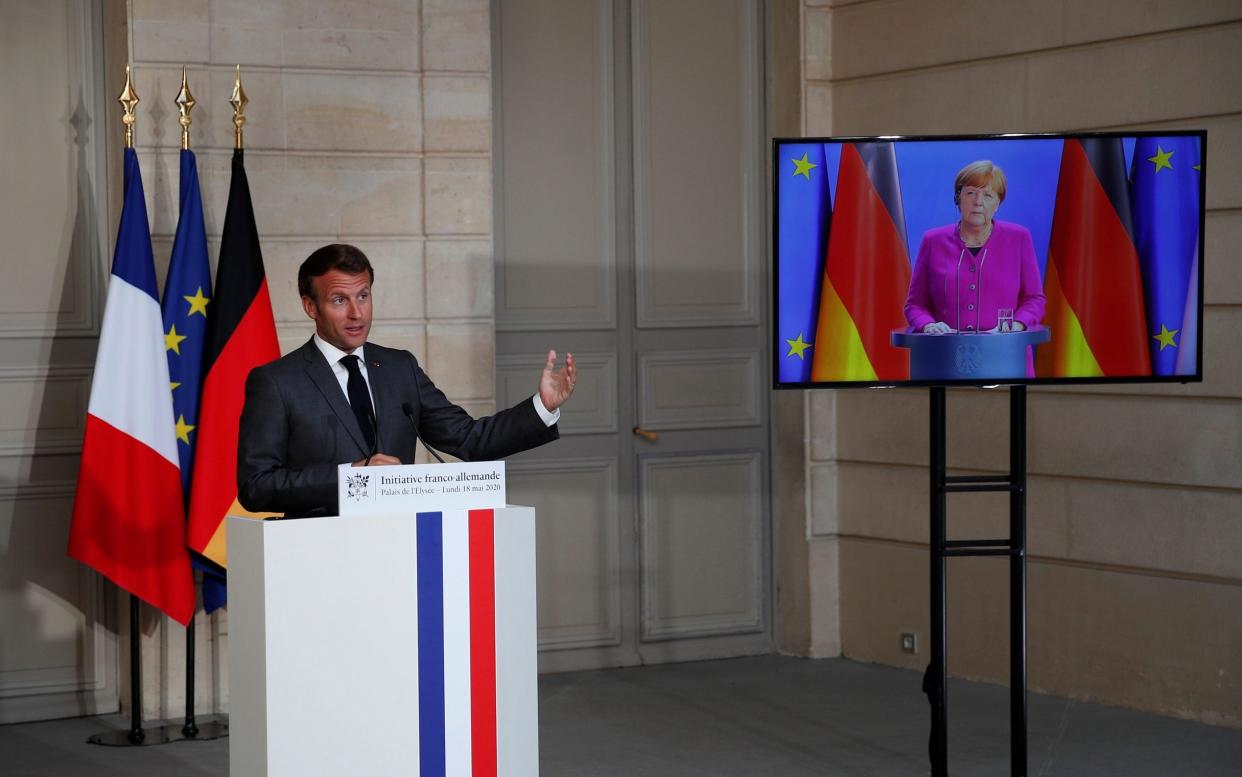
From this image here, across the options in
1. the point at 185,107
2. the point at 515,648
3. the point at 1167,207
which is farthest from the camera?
the point at 185,107

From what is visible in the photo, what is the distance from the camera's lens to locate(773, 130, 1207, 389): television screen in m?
4.50

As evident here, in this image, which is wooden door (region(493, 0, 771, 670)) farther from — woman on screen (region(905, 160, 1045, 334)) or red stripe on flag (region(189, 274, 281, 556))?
woman on screen (region(905, 160, 1045, 334))

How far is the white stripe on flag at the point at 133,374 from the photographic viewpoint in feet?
17.4

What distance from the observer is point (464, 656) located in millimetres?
3354

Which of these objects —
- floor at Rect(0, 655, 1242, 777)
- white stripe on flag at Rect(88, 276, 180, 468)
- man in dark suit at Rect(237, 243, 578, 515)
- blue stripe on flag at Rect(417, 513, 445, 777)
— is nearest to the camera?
blue stripe on flag at Rect(417, 513, 445, 777)

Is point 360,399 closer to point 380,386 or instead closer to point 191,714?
point 380,386

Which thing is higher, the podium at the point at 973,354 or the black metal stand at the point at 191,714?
the podium at the point at 973,354

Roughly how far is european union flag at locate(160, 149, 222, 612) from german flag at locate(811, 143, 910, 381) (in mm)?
2248

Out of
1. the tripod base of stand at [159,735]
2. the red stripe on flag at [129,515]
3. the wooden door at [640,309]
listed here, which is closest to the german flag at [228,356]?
the red stripe on flag at [129,515]

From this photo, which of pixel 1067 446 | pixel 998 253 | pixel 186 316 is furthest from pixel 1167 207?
pixel 186 316

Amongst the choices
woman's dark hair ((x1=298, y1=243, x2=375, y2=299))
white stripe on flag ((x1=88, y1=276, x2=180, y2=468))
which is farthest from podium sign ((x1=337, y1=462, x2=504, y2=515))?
white stripe on flag ((x1=88, y1=276, x2=180, y2=468))

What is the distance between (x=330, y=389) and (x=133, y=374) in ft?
6.58

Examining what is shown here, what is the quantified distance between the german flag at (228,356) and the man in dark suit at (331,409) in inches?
Result: 72.4

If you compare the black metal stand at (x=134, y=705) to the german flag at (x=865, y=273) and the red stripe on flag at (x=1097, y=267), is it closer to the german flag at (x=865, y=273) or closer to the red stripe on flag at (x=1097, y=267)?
the german flag at (x=865, y=273)
